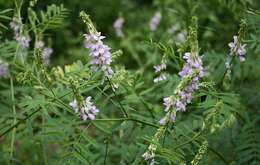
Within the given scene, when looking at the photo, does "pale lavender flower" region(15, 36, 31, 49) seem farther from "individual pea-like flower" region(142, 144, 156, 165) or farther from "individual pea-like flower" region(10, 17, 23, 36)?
"individual pea-like flower" region(142, 144, 156, 165)

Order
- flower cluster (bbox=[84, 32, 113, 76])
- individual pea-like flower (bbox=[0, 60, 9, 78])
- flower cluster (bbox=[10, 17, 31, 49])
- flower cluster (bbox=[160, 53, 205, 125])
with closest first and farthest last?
flower cluster (bbox=[160, 53, 205, 125])
flower cluster (bbox=[84, 32, 113, 76])
flower cluster (bbox=[10, 17, 31, 49])
individual pea-like flower (bbox=[0, 60, 9, 78])

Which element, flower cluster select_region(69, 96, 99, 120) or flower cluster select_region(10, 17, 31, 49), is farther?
flower cluster select_region(10, 17, 31, 49)

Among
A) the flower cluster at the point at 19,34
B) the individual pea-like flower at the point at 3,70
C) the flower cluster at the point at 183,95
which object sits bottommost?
the individual pea-like flower at the point at 3,70

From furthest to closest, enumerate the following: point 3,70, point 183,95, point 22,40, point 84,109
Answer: point 3,70
point 22,40
point 84,109
point 183,95

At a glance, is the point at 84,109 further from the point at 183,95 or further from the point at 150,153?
the point at 183,95

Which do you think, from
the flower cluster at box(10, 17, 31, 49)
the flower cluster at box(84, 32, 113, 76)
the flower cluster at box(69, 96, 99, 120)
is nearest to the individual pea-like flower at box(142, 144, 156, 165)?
the flower cluster at box(69, 96, 99, 120)

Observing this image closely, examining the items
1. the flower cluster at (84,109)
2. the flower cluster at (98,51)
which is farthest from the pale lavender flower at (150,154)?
the flower cluster at (98,51)

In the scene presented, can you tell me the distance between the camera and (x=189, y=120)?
Result: 3666 millimetres

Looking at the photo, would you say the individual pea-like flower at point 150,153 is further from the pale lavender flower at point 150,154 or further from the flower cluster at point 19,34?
the flower cluster at point 19,34

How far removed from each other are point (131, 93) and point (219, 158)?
694mm

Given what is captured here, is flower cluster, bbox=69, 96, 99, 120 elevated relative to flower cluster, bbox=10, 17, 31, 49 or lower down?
lower down

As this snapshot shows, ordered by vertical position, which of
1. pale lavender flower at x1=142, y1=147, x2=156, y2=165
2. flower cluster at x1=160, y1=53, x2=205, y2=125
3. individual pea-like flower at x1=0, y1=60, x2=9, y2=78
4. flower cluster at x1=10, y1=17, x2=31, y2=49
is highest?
flower cluster at x1=10, y1=17, x2=31, y2=49

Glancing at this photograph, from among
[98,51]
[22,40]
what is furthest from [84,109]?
[22,40]

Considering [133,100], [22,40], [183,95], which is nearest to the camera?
[183,95]
